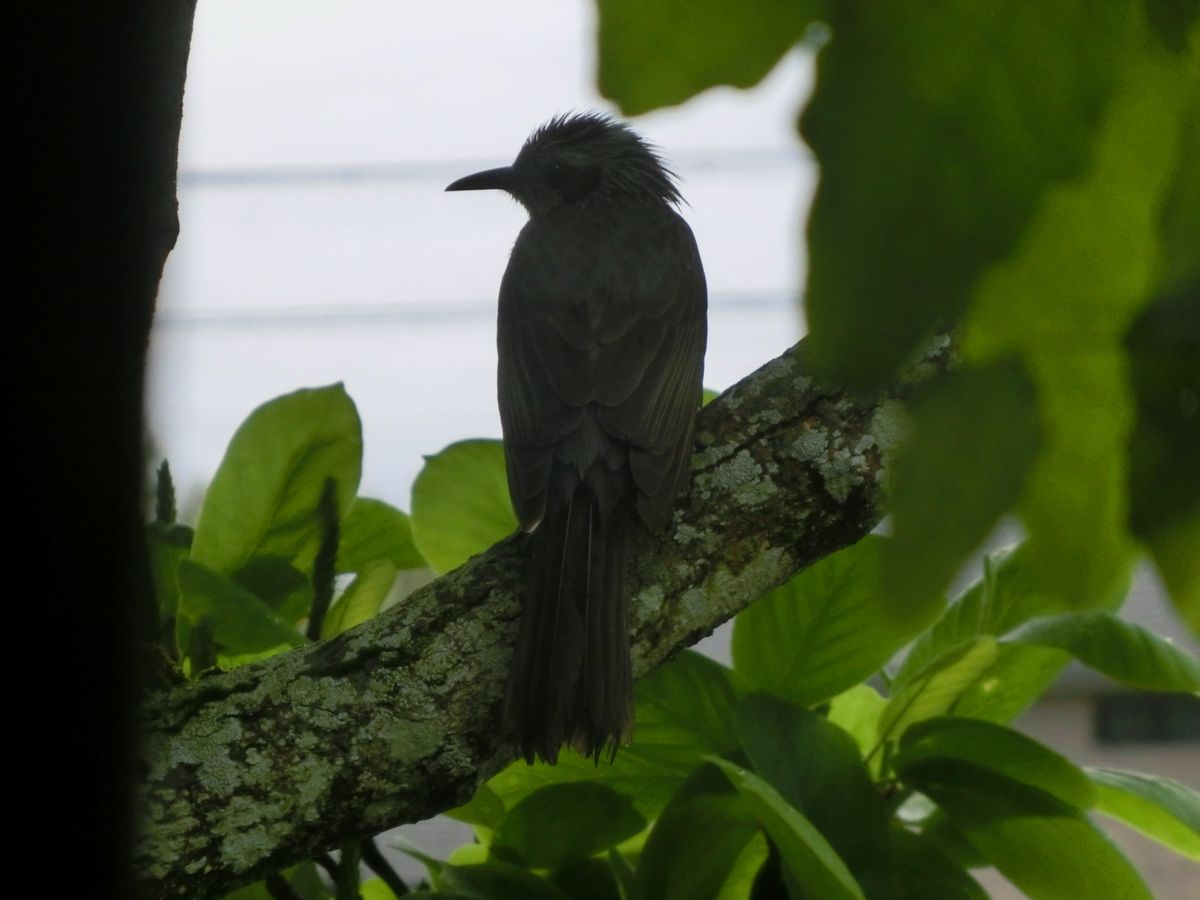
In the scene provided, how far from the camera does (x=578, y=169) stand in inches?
119

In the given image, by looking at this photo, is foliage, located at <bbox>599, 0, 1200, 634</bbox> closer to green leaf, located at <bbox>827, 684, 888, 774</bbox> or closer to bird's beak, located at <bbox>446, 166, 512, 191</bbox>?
green leaf, located at <bbox>827, 684, 888, 774</bbox>

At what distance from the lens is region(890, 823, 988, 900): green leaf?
67.9 inches

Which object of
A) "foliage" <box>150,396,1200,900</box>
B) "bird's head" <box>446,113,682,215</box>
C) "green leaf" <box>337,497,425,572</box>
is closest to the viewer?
"foliage" <box>150,396,1200,900</box>

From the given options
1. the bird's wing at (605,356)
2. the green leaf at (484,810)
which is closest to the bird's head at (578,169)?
the bird's wing at (605,356)

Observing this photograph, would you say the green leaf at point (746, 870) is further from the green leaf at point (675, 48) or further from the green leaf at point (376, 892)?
the green leaf at point (675, 48)

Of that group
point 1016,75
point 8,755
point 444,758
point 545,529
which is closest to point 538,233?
point 545,529

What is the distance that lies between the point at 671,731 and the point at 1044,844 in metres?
0.56

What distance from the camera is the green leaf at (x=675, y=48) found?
1.44ft

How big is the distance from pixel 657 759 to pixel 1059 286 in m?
1.52

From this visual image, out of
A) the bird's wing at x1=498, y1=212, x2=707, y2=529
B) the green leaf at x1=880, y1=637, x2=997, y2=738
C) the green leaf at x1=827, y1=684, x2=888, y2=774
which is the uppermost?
the bird's wing at x1=498, y1=212, x2=707, y2=529

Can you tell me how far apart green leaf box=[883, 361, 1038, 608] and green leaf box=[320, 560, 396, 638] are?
1655 mm

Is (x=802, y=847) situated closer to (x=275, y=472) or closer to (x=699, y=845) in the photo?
(x=699, y=845)

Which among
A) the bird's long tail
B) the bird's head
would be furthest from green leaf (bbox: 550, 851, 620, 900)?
the bird's head

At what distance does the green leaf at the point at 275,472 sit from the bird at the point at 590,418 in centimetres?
29
